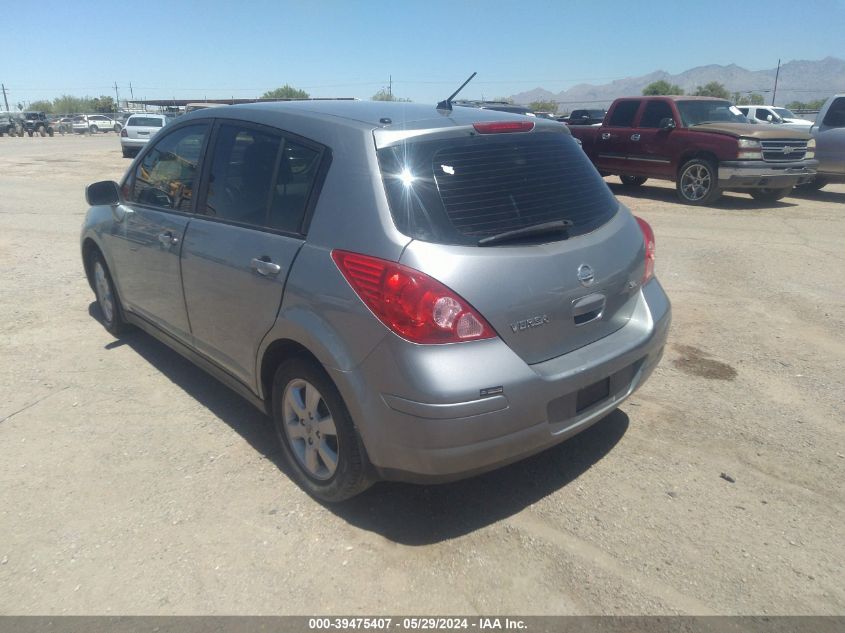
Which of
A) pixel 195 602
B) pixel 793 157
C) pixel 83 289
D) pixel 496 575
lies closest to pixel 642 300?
pixel 496 575

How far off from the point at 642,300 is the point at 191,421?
8.94 ft

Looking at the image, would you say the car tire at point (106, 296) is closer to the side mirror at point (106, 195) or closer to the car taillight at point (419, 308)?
the side mirror at point (106, 195)

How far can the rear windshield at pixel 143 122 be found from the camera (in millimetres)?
24861

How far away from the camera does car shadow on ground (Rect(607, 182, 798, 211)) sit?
12.0 m

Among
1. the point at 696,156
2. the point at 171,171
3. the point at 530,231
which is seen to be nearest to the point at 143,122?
the point at 696,156

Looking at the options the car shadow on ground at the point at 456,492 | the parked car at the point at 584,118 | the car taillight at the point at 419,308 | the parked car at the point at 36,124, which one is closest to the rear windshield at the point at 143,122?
the parked car at the point at 584,118

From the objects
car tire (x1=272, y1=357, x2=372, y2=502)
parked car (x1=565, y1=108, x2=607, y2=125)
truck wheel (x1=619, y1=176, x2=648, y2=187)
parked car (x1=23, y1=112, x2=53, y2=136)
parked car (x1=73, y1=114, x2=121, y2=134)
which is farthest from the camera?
parked car (x1=73, y1=114, x2=121, y2=134)

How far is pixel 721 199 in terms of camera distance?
12.9 m

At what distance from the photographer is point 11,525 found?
3113 millimetres

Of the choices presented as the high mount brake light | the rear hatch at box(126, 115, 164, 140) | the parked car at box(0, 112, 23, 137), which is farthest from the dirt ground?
the parked car at box(0, 112, 23, 137)

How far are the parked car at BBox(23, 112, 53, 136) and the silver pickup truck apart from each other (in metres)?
53.5

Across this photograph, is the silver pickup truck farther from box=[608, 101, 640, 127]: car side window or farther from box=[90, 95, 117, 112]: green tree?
box=[90, 95, 117, 112]: green tree

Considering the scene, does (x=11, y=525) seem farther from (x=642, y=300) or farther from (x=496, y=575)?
(x=642, y=300)

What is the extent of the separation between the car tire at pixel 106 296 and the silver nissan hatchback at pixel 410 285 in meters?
1.60
